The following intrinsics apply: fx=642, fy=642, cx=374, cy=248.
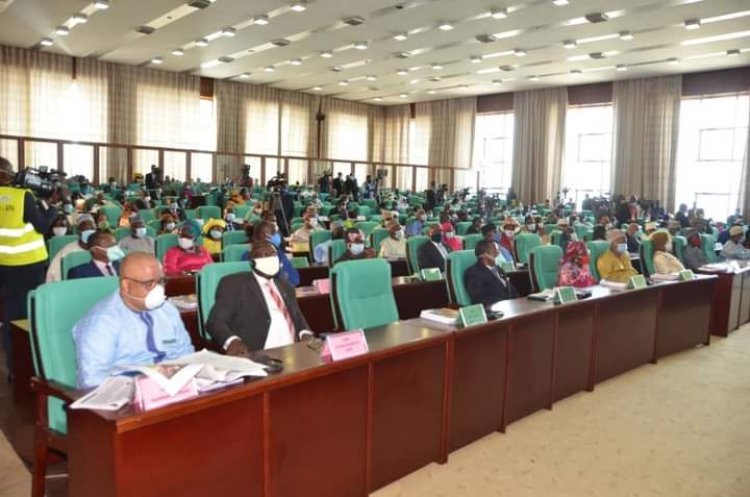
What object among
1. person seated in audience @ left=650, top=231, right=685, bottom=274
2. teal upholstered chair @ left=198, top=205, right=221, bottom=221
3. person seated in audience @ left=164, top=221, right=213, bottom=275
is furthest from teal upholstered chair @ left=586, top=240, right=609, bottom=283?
teal upholstered chair @ left=198, top=205, right=221, bottom=221

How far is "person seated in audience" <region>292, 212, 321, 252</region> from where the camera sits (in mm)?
7589

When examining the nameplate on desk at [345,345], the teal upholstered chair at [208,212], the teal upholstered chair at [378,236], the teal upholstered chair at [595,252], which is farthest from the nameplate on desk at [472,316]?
the teal upholstered chair at [208,212]

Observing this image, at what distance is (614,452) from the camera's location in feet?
11.8

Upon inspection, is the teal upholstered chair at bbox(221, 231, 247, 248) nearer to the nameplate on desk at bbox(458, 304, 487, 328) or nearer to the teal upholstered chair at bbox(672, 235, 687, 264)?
the nameplate on desk at bbox(458, 304, 487, 328)

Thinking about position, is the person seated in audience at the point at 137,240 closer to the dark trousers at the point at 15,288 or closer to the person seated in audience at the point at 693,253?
the dark trousers at the point at 15,288

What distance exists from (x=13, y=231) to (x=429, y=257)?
366 cm

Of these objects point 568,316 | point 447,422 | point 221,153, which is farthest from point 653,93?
point 447,422

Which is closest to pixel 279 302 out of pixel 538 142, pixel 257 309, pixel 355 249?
pixel 257 309

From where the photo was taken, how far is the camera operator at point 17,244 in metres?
4.39

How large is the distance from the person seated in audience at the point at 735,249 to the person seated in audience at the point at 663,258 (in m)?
1.99

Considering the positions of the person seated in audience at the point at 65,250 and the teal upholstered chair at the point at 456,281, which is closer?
the person seated in audience at the point at 65,250

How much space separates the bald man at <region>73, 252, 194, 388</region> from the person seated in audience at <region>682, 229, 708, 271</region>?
6337 millimetres

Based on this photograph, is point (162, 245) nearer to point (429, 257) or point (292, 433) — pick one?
point (429, 257)

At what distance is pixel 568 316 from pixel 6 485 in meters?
3.30
